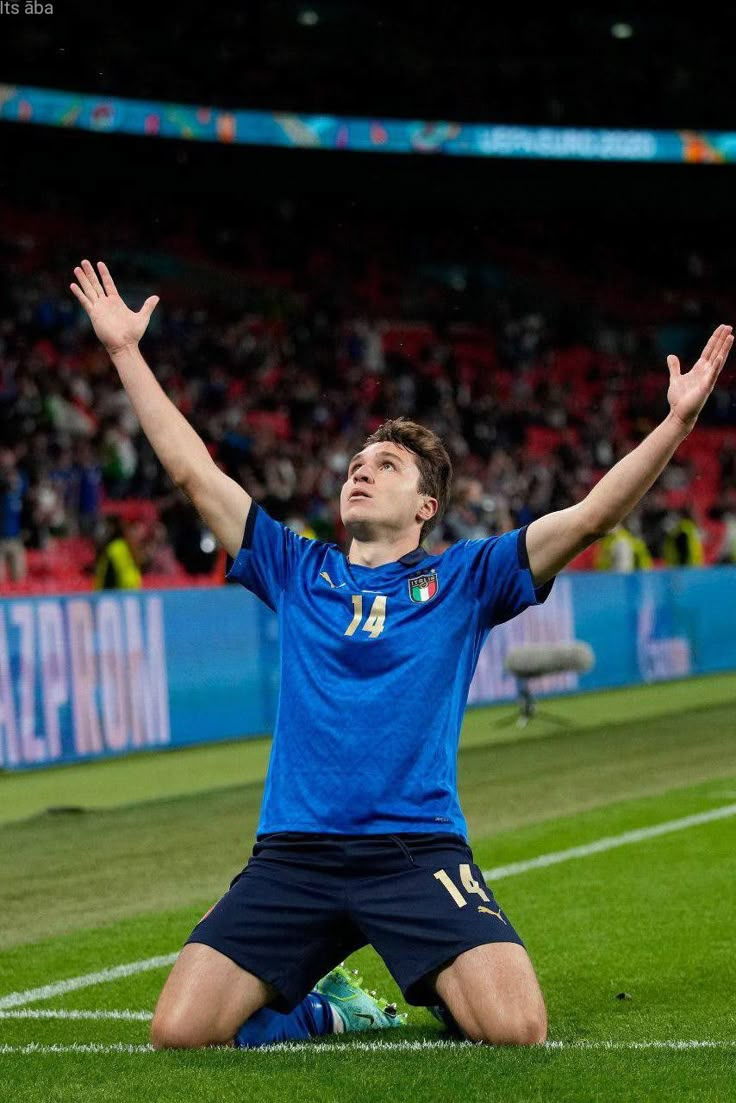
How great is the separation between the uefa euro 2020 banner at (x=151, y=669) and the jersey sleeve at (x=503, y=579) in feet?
24.5

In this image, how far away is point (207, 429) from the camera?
24906 mm

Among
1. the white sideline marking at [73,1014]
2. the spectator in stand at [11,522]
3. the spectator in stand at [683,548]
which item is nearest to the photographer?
the white sideline marking at [73,1014]

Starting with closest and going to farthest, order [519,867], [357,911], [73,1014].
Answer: [357,911] < [73,1014] < [519,867]

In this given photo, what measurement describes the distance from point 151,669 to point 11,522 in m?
5.87

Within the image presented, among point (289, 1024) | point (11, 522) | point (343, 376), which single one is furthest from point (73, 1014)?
point (343, 376)

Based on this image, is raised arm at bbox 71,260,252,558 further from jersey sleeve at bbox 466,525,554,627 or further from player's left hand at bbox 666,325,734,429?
player's left hand at bbox 666,325,734,429

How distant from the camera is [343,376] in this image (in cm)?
2931

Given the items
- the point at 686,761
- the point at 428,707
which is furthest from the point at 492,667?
the point at 428,707

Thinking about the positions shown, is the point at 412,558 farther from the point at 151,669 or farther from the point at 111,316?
the point at 151,669

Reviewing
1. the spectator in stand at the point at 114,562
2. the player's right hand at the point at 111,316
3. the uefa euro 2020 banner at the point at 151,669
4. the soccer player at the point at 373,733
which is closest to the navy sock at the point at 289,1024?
the soccer player at the point at 373,733

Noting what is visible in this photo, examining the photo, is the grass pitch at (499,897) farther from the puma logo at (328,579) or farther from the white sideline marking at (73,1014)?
the puma logo at (328,579)

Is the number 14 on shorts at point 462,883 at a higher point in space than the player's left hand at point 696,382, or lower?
lower

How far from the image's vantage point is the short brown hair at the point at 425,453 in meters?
5.17

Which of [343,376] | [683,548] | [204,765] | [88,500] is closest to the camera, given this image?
[204,765]
